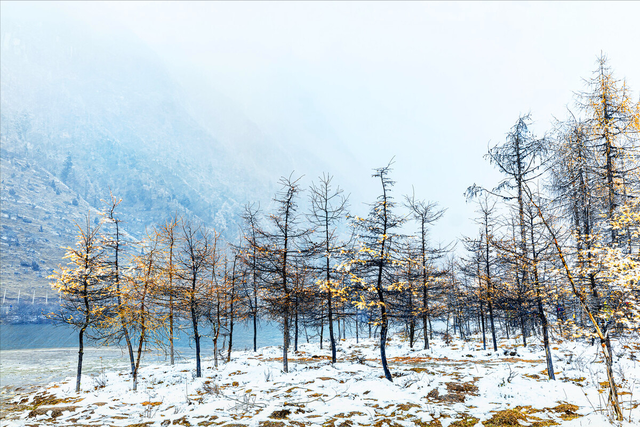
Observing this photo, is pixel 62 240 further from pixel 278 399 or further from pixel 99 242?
pixel 278 399

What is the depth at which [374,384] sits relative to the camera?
962 cm

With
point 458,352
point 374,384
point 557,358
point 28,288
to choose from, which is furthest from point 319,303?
point 28,288

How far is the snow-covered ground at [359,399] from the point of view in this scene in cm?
674

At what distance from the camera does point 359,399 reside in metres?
8.38

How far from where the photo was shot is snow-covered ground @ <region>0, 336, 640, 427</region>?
6742 mm

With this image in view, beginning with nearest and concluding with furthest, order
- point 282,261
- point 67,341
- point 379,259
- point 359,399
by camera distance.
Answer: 1. point 359,399
2. point 379,259
3. point 282,261
4. point 67,341

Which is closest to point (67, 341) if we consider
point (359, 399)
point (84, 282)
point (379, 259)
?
point (84, 282)

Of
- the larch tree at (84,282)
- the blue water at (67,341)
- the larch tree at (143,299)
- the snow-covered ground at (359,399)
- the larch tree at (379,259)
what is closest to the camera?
the snow-covered ground at (359,399)

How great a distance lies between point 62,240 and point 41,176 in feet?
264

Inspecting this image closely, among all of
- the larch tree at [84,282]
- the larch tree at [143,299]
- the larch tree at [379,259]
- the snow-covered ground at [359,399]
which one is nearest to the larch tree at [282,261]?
the snow-covered ground at [359,399]

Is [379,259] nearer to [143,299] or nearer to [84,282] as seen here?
[143,299]

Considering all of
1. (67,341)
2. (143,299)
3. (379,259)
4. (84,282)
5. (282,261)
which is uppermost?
(282,261)

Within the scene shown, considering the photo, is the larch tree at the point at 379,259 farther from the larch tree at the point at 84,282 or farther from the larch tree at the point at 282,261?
the larch tree at the point at 84,282

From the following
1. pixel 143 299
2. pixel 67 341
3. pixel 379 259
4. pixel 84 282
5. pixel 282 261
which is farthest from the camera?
pixel 67 341
